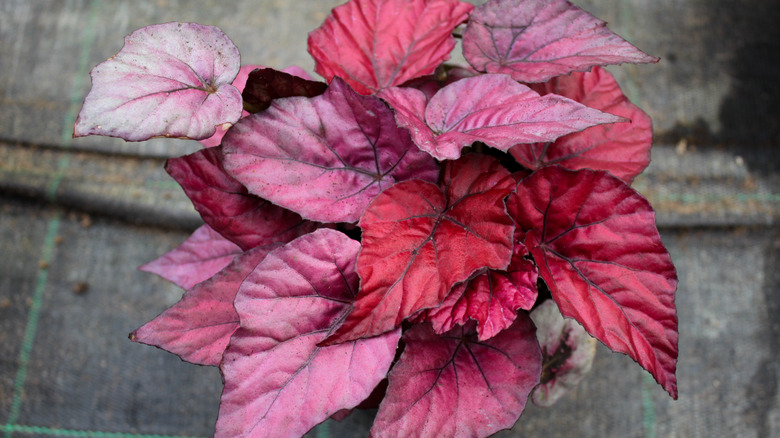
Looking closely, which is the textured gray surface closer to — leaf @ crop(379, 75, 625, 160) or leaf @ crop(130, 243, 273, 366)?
leaf @ crop(130, 243, 273, 366)

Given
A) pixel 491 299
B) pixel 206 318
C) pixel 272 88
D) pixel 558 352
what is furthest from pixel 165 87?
pixel 558 352

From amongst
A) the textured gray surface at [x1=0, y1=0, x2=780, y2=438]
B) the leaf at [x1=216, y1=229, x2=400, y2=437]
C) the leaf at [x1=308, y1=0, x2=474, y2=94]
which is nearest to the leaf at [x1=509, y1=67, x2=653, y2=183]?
the leaf at [x1=308, y1=0, x2=474, y2=94]

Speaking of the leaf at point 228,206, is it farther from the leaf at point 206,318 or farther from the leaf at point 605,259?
the leaf at point 605,259

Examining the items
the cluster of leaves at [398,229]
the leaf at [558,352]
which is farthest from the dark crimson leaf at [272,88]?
the leaf at [558,352]

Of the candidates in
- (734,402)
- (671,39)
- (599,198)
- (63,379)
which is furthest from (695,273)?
(63,379)

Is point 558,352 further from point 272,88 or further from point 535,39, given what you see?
point 272,88
